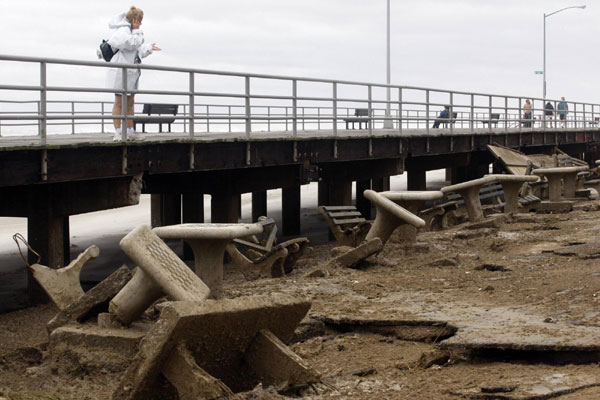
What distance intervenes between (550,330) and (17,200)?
8059 millimetres

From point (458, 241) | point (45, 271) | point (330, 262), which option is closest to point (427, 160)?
point (458, 241)

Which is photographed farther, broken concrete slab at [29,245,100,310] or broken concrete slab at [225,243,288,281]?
broken concrete slab at [225,243,288,281]

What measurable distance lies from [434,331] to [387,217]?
17.2ft

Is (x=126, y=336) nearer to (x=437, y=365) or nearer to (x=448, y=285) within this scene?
(x=437, y=365)

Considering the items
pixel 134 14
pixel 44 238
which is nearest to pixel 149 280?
pixel 44 238

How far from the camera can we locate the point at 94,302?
8344 mm

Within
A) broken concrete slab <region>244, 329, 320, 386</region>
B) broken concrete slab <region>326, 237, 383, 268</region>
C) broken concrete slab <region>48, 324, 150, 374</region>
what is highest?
broken concrete slab <region>326, 237, 383, 268</region>

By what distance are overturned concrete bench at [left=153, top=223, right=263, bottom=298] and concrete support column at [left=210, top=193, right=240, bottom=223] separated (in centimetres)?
798

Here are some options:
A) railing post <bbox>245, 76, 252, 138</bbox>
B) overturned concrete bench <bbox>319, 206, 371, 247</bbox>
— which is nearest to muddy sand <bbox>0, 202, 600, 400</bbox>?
overturned concrete bench <bbox>319, 206, 371, 247</bbox>

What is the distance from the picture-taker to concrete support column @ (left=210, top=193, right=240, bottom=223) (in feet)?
57.1

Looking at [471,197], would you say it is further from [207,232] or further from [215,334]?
[215,334]

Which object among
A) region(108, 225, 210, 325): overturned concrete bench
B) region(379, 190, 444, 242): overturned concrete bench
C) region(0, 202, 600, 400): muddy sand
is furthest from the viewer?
region(379, 190, 444, 242): overturned concrete bench

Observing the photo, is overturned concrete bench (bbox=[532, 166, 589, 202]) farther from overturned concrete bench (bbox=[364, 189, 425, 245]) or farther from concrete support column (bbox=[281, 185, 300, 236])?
overturned concrete bench (bbox=[364, 189, 425, 245])

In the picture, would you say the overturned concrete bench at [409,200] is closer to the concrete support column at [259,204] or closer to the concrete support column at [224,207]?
the concrete support column at [224,207]
